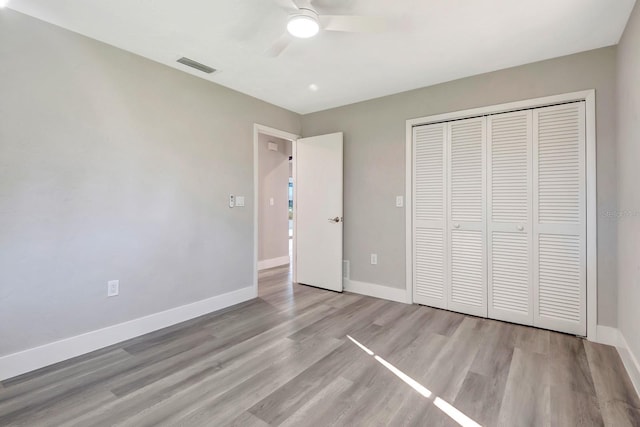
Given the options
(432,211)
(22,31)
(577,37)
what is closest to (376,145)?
(432,211)

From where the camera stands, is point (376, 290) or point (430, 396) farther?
point (376, 290)

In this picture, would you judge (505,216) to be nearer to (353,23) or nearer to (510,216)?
(510,216)

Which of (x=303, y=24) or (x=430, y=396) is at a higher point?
(x=303, y=24)

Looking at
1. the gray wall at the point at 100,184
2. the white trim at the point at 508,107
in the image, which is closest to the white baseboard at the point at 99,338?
the gray wall at the point at 100,184

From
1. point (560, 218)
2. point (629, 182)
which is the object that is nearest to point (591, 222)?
point (560, 218)

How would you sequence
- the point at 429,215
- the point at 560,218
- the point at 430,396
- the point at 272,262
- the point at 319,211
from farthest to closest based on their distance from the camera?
1. the point at 272,262
2. the point at 319,211
3. the point at 429,215
4. the point at 560,218
5. the point at 430,396

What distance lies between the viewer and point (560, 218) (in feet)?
8.61

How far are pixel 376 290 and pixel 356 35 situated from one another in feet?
8.79

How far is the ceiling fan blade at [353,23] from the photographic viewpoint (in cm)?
183

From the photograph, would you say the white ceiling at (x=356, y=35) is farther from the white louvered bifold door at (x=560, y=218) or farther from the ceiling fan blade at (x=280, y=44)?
the white louvered bifold door at (x=560, y=218)

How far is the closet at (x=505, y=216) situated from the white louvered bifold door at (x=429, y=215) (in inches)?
0.4

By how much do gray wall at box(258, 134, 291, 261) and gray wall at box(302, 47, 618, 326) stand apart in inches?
51.0

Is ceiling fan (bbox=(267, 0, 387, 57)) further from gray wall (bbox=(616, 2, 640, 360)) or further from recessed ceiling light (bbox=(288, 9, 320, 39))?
gray wall (bbox=(616, 2, 640, 360))

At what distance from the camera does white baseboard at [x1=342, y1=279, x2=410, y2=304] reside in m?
3.50
